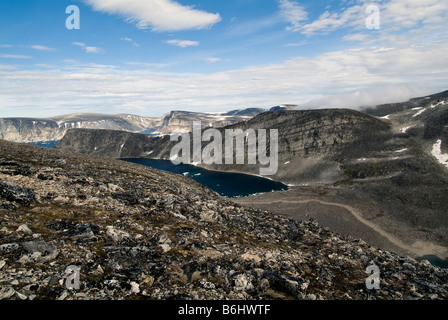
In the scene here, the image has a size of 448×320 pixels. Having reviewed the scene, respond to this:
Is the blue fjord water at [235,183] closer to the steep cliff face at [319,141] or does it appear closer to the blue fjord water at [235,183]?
the blue fjord water at [235,183]

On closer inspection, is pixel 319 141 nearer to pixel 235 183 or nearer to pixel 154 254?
pixel 235 183

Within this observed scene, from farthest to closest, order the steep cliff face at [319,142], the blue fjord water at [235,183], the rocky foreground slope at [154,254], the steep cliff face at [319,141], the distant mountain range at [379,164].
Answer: the steep cliff face at [319,141] < the steep cliff face at [319,142] < the blue fjord water at [235,183] < the distant mountain range at [379,164] < the rocky foreground slope at [154,254]

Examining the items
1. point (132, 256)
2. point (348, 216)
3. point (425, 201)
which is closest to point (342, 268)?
point (132, 256)

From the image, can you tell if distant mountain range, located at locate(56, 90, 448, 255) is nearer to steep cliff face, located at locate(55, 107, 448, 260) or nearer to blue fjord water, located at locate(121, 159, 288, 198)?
steep cliff face, located at locate(55, 107, 448, 260)

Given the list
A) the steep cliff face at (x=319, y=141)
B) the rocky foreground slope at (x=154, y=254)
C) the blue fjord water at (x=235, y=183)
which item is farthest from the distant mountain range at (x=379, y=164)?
the rocky foreground slope at (x=154, y=254)

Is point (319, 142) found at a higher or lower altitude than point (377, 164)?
higher

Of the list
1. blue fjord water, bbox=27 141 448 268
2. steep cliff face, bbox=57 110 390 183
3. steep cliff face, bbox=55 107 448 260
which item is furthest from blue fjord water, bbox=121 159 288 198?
steep cliff face, bbox=57 110 390 183

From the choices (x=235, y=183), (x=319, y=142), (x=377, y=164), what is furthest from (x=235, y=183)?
(x=377, y=164)

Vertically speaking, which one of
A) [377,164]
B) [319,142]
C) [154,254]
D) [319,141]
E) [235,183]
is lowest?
[235,183]
